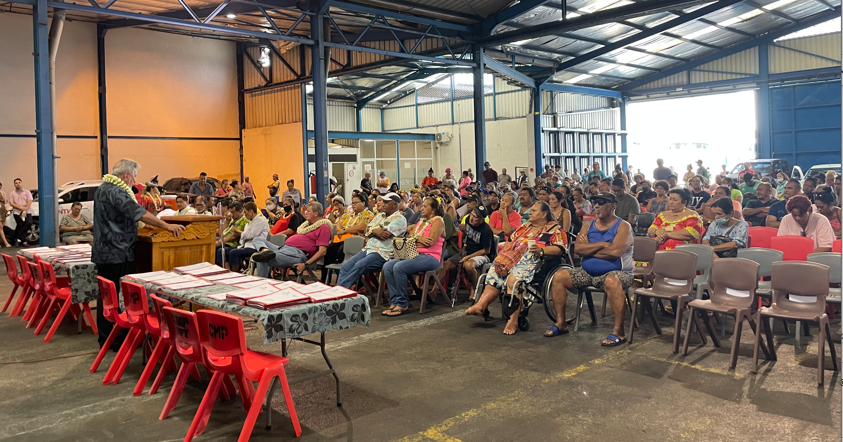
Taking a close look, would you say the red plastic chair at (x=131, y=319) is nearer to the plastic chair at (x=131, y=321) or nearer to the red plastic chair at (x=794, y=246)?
the plastic chair at (x=131, y=321)

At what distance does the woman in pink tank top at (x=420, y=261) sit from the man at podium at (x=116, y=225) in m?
2.33

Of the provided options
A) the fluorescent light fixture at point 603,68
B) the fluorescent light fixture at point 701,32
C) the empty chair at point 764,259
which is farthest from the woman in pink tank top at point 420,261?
the fluorescent light fixture at point 603,68

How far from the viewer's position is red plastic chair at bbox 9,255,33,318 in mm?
6834

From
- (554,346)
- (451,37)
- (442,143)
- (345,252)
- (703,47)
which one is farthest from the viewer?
(442,143)

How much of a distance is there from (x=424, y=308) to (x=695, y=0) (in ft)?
29.2

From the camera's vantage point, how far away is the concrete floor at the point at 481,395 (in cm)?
361

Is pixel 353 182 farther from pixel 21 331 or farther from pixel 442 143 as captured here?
pixel 21 331

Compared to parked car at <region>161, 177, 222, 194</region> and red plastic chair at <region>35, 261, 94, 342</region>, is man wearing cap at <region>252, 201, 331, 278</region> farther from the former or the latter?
parked car at <region>161, 177, 222, 194</region>

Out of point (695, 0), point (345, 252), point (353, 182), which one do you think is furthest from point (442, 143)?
point (345, 252)

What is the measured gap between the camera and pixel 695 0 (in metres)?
12.1

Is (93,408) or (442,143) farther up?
(442,143)

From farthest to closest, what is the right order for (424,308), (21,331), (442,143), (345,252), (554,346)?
1. (442,143)
2. (345,252)
3. (424,308)
4. (21,331)
5. (554,346)

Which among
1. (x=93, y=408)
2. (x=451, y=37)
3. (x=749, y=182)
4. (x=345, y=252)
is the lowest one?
(x=93, y=408)

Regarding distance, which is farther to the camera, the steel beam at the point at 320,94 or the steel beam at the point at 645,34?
the steel beam at the point at 645,34
